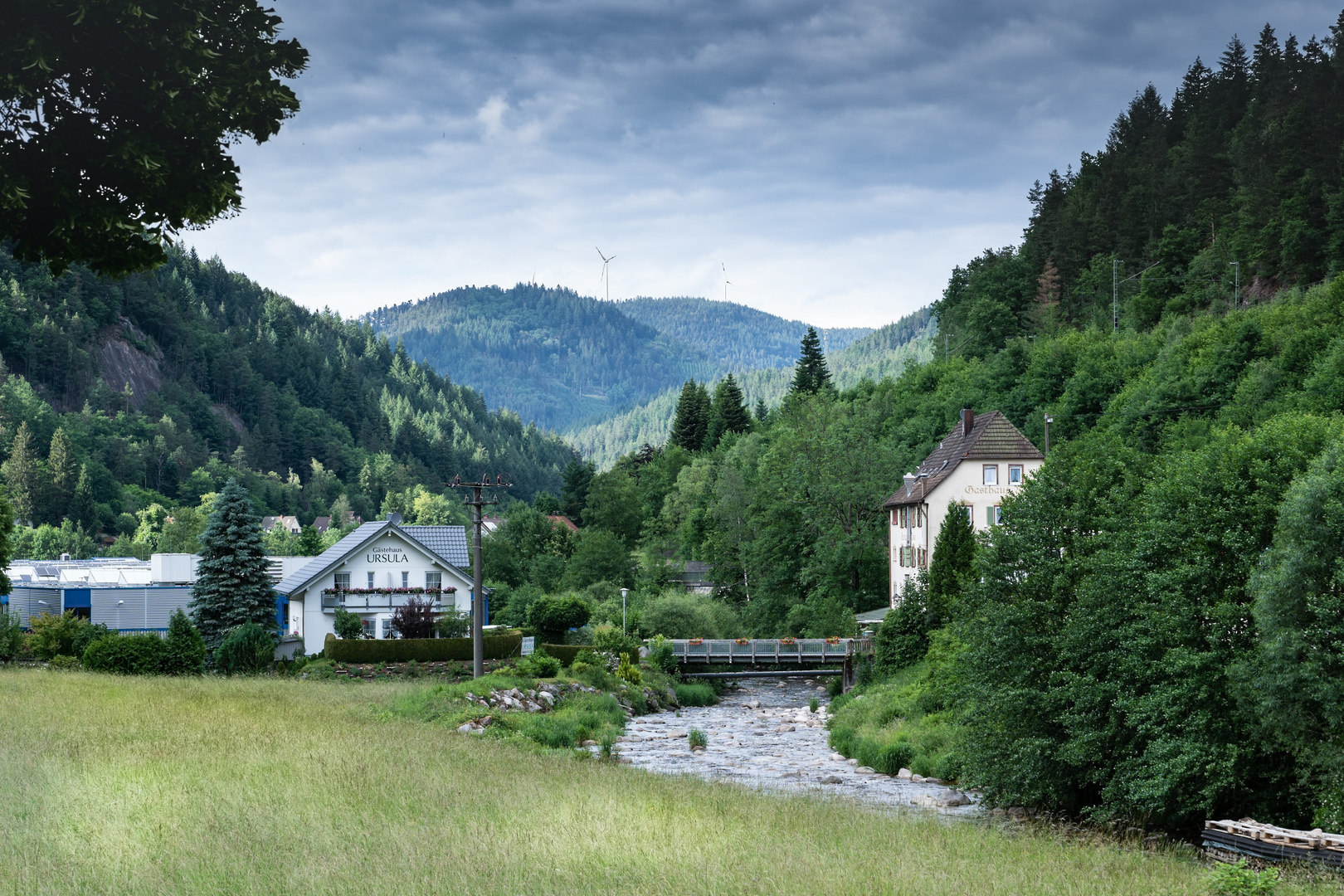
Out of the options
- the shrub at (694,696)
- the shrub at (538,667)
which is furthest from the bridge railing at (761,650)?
the shrub at (538,667)

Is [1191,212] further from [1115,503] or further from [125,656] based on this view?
[125,656]

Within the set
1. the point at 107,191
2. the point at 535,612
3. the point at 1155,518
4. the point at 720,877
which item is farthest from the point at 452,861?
the point at 535,612

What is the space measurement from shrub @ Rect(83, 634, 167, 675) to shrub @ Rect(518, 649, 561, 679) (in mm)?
13942

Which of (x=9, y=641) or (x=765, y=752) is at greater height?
(x=9, y=641)

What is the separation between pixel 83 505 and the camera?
15512 cm

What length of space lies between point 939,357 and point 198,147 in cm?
11315

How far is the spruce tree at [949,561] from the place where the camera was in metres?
45.2

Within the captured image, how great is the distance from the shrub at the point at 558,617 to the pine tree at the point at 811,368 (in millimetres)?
58504

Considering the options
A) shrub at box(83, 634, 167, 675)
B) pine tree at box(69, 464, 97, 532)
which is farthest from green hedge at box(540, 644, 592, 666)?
pine tree at box(69, 464, 97, 532)

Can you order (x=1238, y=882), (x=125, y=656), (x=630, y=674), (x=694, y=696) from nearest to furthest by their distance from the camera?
(x=1238, y=882) → (x=125, y=656) → (x=630, y=674) → (x=694, y=696)

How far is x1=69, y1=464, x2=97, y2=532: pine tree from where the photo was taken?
15438 centimetres

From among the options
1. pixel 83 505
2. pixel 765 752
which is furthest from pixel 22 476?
pixel 765 752

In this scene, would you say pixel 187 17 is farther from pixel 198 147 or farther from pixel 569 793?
pixel 569 793

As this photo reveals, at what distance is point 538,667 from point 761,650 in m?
15.8
